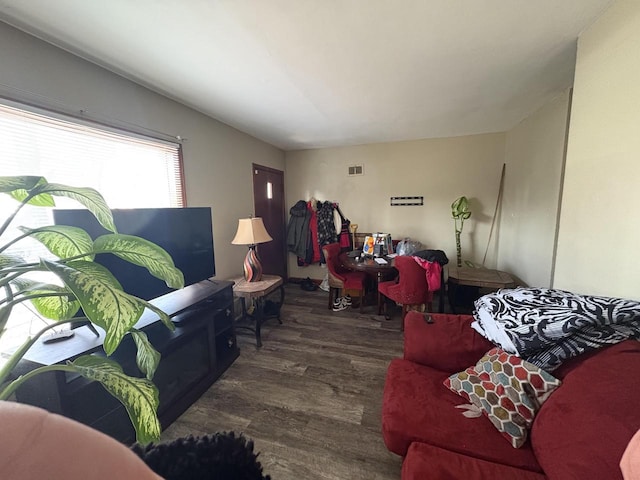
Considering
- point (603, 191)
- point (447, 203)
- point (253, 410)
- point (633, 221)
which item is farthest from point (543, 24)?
point (253, 410)

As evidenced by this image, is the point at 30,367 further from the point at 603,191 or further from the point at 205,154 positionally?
the point at 603,191

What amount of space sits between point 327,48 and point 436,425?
2088 mm

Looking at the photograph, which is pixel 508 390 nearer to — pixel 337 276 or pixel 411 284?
pixel 411 284

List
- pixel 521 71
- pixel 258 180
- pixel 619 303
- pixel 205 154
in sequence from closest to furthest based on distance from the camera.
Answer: pixel 619 303 < pixel 521 71 < pixel 205 154 < pixel 258 180

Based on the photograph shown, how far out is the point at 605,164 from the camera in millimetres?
1205

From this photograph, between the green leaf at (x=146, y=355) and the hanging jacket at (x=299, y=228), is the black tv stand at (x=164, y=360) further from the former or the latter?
the hanging jacket at (x=299, y=228)

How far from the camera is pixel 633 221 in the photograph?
3.49 feet

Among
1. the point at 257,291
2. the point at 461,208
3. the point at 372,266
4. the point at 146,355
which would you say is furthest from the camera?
the point at 461,208

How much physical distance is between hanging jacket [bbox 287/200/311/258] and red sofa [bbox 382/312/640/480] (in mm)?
2923

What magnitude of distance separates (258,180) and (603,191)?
3281 mm

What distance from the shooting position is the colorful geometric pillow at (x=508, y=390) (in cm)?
100

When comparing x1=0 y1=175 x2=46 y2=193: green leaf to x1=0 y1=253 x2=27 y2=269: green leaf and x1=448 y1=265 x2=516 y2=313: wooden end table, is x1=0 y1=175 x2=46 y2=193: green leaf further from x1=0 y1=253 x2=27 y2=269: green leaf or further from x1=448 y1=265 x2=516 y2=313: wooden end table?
x1=448 y1=265 x2=516 y2=313: wooden end table

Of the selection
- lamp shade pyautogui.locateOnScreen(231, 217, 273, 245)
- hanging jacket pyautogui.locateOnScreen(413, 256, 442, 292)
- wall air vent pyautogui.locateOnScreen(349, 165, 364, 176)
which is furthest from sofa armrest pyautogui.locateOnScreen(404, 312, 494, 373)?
wall air vent pyautogui.locateOnScreen(349, 165, 364, 176)

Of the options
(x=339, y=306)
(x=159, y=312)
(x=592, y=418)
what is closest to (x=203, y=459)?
(x=159, y=312)
